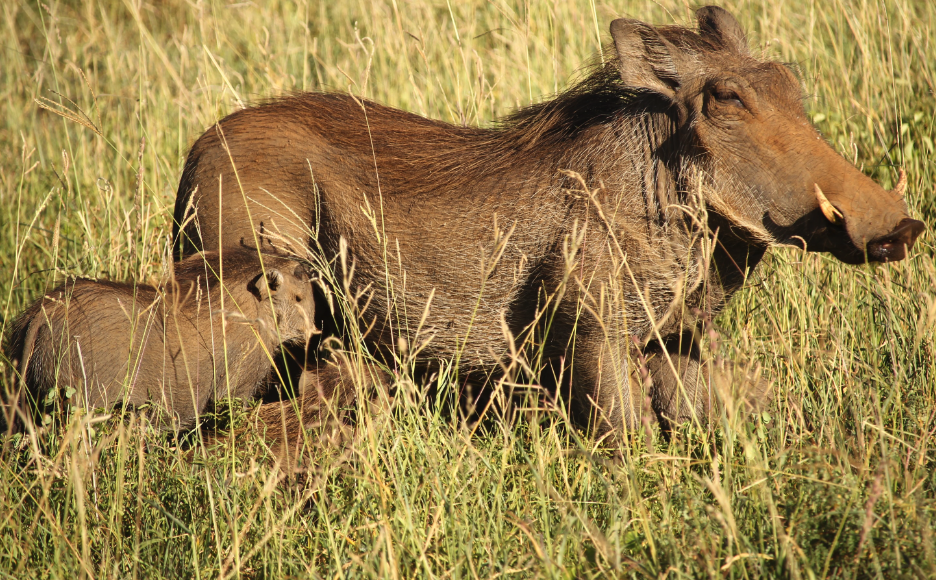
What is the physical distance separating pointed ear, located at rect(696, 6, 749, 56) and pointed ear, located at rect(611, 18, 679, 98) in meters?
0.24

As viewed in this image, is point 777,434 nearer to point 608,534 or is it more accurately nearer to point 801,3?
point 608,534

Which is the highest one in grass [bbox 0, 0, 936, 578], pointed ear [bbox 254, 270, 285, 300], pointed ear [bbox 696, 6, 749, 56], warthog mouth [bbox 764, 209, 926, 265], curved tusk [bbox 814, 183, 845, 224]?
pointed ear [bbox 696, 6, 749, 56]

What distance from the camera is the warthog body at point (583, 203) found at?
9.43 ft

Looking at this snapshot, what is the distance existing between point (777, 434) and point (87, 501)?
7.19 feet

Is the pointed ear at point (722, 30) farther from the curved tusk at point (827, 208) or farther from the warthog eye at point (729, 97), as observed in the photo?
the curved tusk at point (827, 208)

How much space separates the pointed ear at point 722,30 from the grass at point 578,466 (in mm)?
850

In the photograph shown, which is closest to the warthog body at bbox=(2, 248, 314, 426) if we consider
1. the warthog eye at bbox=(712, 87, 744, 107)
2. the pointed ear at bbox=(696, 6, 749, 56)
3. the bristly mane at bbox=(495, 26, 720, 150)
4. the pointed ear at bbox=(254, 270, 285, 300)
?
the pointed ear at bbox=(254, 270, 285, 300)

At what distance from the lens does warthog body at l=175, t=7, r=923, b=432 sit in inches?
113

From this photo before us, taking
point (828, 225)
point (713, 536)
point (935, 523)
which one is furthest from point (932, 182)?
point (713, 536)

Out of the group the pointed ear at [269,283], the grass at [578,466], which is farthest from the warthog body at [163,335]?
the grass at [578,466]

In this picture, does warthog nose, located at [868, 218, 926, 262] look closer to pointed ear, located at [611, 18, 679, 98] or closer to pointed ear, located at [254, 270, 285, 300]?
pointed ear, located at [611, 18, 679, 98]

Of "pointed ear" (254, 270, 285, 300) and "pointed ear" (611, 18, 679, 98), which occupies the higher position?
"pointed ear" (611, 18, 679, 98)

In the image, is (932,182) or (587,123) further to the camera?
(932,182)

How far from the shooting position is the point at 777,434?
274cm
